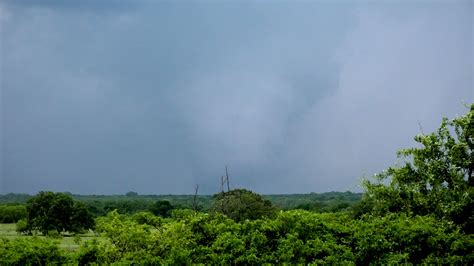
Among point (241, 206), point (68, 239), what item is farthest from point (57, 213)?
point (241, 206)

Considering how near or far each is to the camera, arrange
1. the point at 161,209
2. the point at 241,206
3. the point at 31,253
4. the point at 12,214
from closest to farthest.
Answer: the point at 31,253 → the point at 241,206 → the point at 12,214 → the point at 161,209

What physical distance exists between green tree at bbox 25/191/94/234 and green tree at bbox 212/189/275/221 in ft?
72.7

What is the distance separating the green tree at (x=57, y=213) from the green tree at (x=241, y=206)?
2217 cm

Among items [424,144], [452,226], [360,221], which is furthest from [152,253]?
[424,144]

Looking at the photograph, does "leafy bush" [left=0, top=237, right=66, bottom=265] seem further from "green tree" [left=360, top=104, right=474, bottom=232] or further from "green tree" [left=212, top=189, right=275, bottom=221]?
"green tree" [left=212, top=189, right=275, bottom=221]

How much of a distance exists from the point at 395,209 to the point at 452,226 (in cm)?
264

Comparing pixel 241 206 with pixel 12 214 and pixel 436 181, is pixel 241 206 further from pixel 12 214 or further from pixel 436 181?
pixel 12 214

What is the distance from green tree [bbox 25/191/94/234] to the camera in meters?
61.8

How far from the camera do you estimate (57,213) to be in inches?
2473

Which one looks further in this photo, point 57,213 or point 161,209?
point 161,209

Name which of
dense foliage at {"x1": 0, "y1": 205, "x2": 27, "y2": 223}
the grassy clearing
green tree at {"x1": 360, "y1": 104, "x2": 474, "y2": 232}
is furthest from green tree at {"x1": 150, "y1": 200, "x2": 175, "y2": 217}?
green tree at {"x1": 360, "y1": 104, "x2": 474, "y2": 232}

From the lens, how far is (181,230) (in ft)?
45.0

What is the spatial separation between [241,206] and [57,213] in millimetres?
25351

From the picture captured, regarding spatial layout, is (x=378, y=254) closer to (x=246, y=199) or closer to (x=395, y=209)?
(x=395, y=209)
